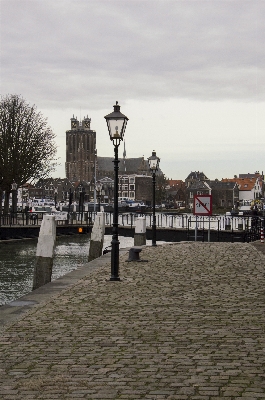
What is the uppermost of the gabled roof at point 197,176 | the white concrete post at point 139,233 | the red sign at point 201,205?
the gabled roof at point 197,176

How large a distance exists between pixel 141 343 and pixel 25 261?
27.7 meters

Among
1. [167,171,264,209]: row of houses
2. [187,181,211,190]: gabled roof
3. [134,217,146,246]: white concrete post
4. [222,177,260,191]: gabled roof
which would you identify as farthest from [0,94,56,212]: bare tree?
[222,177,260,191]: gabled roof

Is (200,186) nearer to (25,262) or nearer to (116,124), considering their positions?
(25,262)

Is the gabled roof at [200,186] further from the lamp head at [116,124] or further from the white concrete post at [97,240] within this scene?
the lamp head at [116,124]

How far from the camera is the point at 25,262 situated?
34.7 metres

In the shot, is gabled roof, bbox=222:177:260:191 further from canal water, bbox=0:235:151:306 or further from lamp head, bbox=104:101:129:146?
lamp head, bbox=104:101:129:146

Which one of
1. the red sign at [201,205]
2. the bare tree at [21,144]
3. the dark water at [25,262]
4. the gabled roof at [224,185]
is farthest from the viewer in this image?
the gabled roof at [224,185]

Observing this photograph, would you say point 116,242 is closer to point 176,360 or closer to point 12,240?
point 176,360

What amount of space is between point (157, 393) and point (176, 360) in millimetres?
1231

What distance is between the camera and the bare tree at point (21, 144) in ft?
205

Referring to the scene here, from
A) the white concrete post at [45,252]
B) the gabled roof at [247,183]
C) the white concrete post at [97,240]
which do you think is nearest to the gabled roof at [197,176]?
the gabled roof at [247,183]

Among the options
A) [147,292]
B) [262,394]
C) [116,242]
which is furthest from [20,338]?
[116,242]

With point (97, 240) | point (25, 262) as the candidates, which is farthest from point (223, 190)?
point (97, 240)

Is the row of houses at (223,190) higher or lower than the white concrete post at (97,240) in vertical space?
higher
